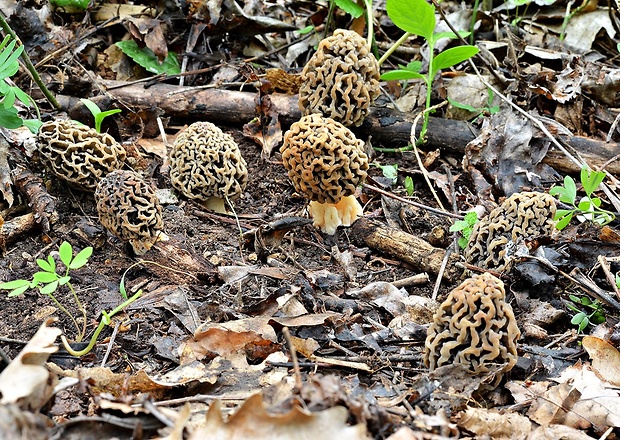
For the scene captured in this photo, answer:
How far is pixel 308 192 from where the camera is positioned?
5.01 metres

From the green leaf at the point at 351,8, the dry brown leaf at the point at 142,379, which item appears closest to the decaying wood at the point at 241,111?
the green leaf at the point at 351,8

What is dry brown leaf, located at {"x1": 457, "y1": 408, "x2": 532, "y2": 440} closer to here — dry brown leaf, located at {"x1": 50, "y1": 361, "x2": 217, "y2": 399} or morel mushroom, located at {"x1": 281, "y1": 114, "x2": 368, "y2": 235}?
dry brown leaf, located at {"x1": 50, "y1": 361, "x2": 217, "y2": 399}

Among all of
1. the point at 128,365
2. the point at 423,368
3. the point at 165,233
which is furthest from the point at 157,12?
the point at 423,368

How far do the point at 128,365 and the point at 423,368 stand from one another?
165cm

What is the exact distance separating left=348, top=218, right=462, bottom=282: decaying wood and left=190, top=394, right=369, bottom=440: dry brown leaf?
245 cm

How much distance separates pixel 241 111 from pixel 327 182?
67.8 inches

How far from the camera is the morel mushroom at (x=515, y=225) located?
14.2 ft

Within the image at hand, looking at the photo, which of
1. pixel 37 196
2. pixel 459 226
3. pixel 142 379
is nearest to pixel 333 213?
pixel 459 226

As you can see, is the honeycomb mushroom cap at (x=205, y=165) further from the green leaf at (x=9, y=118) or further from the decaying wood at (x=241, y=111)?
the green leaf at (x=9, y=118)

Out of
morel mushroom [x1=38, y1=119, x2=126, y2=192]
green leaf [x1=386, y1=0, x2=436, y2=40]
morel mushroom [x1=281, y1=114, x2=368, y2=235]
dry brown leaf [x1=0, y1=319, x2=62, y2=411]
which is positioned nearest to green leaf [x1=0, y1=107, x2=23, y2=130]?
morel mushroom [x1=38, y1=119, x2=126, y2=192]

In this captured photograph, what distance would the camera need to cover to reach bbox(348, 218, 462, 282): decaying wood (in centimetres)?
464

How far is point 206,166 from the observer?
17.4ft

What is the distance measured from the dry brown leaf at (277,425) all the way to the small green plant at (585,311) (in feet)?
6.97

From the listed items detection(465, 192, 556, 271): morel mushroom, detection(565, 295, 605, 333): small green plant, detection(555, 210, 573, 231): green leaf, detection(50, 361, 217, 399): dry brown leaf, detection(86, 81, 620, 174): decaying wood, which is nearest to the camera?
detection(50, 361, 217, 399): dry brown leaf
